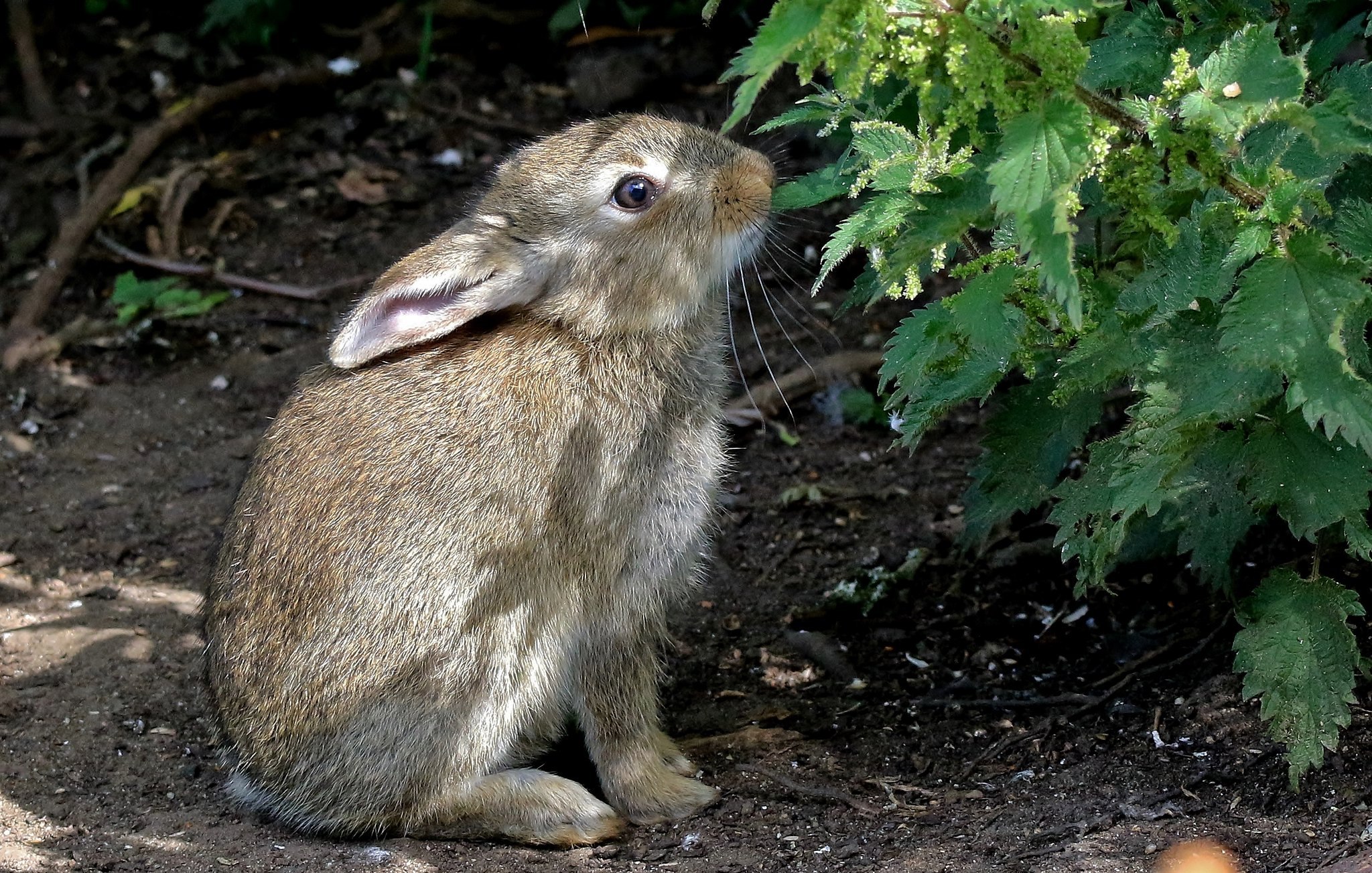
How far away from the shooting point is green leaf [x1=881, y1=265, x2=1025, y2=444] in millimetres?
3404

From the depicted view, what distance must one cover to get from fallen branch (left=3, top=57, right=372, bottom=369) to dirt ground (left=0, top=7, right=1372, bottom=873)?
13 centimetres

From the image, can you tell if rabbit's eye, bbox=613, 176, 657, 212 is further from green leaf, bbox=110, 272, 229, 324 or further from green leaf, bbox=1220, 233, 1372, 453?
green leaf, bbox=110, 272, 229, 324

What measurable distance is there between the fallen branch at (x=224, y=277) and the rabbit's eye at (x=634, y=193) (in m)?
3.19

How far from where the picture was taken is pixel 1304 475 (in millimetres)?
3557

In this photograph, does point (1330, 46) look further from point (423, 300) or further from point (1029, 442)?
point (423, 300)

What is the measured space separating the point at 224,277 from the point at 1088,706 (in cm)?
509

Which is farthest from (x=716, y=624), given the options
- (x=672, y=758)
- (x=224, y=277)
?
(x=224, y=277)

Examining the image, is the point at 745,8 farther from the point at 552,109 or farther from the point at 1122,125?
the point at 1122,125

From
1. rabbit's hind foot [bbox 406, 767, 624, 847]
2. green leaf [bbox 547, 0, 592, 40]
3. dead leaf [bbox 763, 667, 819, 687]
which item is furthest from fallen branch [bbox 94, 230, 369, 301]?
rabbit's hind foot [bbox 406, 767, 624, 847]

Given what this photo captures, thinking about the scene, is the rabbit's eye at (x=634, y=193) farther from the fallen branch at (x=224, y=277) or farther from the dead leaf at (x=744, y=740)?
the fallen branch at (x=224, y=277)

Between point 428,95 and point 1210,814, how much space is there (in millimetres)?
6533

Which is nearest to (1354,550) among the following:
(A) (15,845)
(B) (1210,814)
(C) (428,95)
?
(B) (1210,814)

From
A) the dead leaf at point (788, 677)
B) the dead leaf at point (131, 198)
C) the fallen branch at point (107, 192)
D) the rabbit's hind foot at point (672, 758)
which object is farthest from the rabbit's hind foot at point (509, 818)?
the dead leaf at point (131, 198)

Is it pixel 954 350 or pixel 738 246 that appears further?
pixel 738 246
